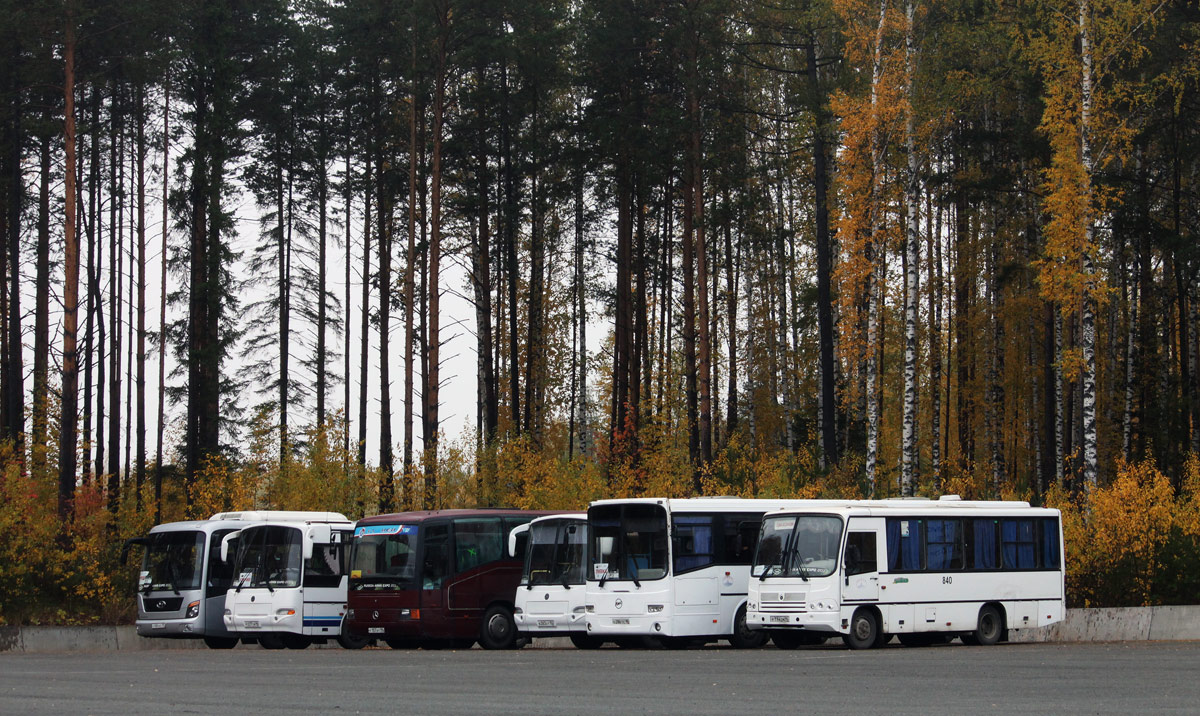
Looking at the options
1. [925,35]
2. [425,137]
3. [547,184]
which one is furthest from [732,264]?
[925,35]

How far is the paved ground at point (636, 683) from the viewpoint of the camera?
13.1 m

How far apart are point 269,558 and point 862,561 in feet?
42.3

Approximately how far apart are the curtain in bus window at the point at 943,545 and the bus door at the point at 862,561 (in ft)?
4.22

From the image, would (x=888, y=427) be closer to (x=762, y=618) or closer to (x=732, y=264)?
(x=732, y=264)

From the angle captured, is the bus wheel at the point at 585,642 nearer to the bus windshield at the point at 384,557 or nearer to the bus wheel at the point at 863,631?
the bus windshield at the point at 384,557

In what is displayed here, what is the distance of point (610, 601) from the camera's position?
2452 cm

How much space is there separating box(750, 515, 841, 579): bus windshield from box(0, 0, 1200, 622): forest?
8.30m

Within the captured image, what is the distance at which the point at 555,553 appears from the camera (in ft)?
85.1

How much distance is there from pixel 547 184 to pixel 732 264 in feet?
39.8

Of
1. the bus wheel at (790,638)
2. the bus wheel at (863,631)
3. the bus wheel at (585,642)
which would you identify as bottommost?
the bus wheel at (585,642)

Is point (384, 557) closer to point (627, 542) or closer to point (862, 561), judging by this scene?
point (627, 542)

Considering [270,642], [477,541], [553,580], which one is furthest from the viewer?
[270,642]

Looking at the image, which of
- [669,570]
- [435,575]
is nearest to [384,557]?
[435,575]

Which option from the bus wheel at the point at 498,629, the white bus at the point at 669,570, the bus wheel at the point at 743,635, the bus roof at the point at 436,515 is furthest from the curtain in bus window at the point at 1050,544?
the bus wheel at the point at 498,629
